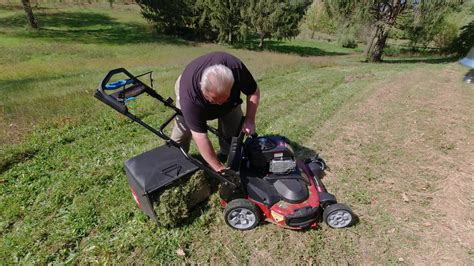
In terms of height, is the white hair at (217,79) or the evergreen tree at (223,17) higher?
the white hair at (217,79)

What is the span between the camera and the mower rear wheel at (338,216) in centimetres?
350

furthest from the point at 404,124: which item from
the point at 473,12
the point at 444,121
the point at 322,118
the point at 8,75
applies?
the point at 473,12

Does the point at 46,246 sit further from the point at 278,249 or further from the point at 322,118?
the point at 322,118

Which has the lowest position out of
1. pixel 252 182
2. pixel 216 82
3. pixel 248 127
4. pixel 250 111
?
pixel 252 182

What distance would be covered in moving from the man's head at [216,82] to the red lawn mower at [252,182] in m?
0.66

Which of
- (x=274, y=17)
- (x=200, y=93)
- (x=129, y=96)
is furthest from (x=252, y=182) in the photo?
(x=274, y=17)

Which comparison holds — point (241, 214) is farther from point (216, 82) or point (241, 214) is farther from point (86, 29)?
point (86, 29)

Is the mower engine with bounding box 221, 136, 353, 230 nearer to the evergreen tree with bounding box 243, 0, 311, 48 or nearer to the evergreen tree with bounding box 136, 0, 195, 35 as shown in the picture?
the evergreen tree with bounding box 243, 0, 311, 48

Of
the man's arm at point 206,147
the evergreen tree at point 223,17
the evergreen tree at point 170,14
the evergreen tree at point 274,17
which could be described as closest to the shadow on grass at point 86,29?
the evergreen tree at point 170,14

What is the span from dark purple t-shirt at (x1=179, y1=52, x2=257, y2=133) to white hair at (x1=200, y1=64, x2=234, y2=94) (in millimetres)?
214

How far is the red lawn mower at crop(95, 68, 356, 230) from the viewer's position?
3336mm

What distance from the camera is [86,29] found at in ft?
99.3

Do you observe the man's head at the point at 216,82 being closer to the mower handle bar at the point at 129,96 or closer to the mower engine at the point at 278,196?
the mower handle bar at the point at 129,96

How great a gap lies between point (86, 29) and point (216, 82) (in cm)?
3327
